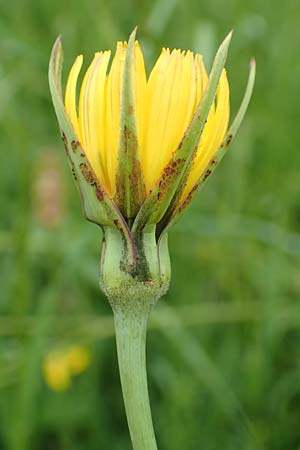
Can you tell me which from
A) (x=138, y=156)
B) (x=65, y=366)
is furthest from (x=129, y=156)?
(x=65, y=366)

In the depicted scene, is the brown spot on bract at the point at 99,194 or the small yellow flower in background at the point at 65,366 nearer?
the brown spot on bract at the point at 99,194

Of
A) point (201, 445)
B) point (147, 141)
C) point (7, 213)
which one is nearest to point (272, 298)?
point (201, 445)

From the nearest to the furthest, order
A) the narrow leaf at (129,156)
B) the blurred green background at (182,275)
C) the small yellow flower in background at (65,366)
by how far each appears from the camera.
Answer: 1. the narrow leaf at (129,156)
2. the blurred green background at (182,275)
3. the small yellow flower in background at (65,366)

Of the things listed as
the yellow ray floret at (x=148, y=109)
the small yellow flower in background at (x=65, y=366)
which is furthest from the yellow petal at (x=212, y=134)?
the small yellow flower in background at (x=65, y=366)

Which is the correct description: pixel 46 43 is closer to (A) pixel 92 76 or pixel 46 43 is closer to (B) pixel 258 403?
(B) pixel 258 403

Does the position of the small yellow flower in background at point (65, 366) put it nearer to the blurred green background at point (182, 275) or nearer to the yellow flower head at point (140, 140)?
the blurred green background at point (182, 275)

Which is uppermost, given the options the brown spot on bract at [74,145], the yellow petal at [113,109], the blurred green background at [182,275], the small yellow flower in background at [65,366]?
the yellow petal at [113,109]

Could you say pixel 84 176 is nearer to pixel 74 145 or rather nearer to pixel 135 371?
pixel 74 145

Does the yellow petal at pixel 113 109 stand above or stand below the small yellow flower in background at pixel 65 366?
above
